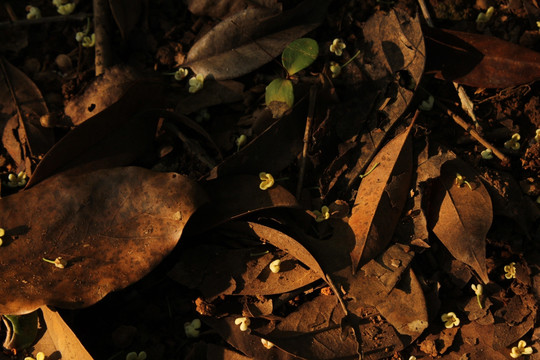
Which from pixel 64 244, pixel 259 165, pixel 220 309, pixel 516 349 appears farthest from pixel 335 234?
pixel 64 244

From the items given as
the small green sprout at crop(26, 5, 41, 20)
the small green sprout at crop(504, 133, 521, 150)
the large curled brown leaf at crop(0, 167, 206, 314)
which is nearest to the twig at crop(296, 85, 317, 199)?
the large curled brown leaf at crop(0, 167, 206, 314)

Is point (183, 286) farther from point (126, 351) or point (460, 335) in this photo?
point (460, 335)

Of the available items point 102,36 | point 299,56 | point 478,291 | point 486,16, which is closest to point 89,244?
point 102,36

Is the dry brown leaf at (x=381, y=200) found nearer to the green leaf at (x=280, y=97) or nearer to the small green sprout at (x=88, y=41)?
the green leaf at (x=280, y=97)

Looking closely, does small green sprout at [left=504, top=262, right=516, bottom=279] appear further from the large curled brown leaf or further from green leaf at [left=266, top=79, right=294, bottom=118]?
the large curled brown leaf

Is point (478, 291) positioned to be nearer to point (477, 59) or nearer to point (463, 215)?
point (463, 215)
